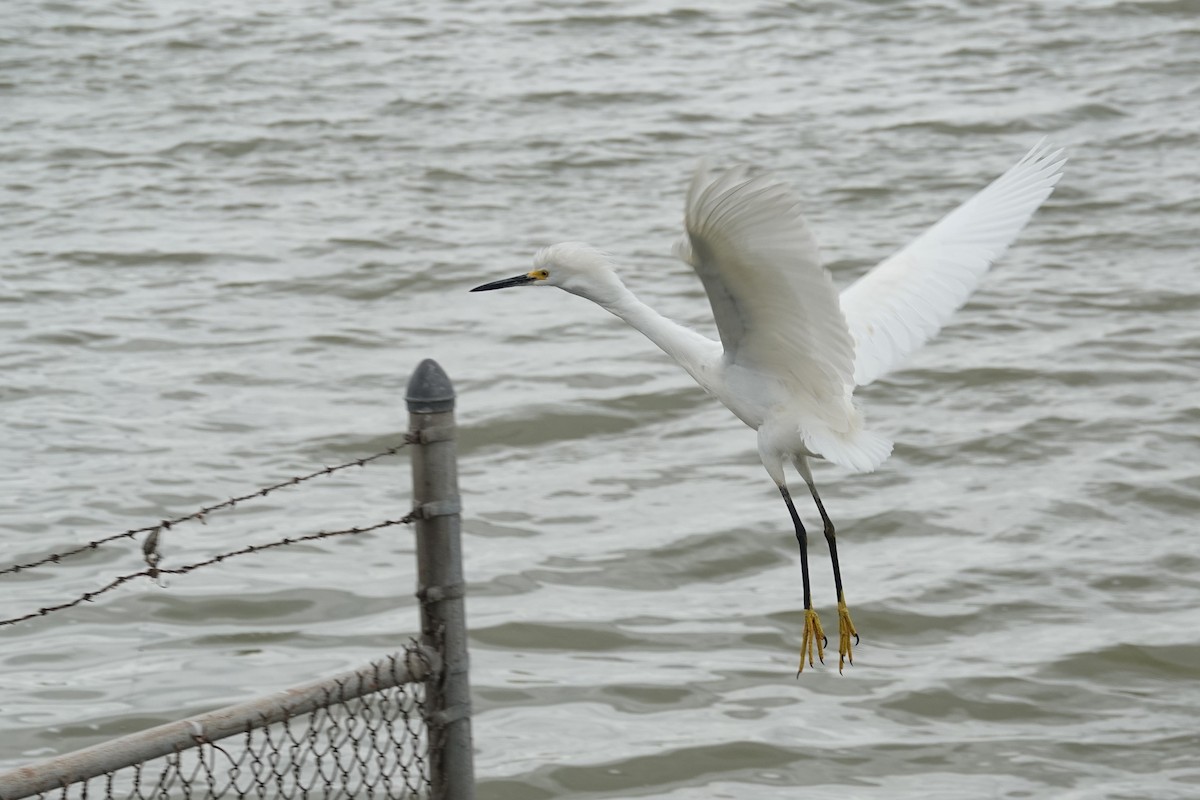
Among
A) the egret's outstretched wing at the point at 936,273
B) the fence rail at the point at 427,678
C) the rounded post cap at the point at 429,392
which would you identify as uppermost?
the egret's outstretched wing at the point at 936,273

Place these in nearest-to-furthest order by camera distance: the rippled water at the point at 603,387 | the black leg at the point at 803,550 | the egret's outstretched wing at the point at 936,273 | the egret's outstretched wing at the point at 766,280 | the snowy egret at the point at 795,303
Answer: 1. the egret's outstretched wing at the point at 766,280
2. the snowy egret at the point at 795,303
3. the black leg at the point at 803,550
4. the egret's outstretched wing at the point at 936,273
5. the rippled water at the point at 603,387

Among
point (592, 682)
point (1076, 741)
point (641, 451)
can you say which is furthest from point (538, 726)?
point (641, 451)

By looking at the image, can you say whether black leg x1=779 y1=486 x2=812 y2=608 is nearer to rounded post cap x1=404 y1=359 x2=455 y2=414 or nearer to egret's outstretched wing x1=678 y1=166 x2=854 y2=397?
egret's outstretched wing x1=678 y1=166 x2=854 y2=397

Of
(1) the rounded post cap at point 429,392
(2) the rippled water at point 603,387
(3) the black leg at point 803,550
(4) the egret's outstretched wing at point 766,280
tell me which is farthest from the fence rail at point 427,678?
(2) the rippled water at point 603,387

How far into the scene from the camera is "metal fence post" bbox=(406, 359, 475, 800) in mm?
3447

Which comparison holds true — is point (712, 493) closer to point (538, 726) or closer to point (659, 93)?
point (538, 726)

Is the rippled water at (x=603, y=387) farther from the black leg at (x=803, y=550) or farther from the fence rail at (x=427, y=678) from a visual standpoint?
the fence rail at (x=427, y=678)

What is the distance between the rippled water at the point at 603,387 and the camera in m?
5.58

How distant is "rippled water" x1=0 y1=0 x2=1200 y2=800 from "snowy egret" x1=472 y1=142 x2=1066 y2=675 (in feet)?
4.64

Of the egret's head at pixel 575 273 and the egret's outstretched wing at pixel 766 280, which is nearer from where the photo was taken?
the egret's outstretched wing at pixel 766 280

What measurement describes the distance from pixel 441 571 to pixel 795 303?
1043 millimetres

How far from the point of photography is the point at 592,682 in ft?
18.6

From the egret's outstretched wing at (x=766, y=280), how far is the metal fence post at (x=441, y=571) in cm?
65

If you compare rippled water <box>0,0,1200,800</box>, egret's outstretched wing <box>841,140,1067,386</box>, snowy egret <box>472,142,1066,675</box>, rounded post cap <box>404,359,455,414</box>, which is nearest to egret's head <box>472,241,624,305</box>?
snowy egret <box>472,142,1066,675</box>
